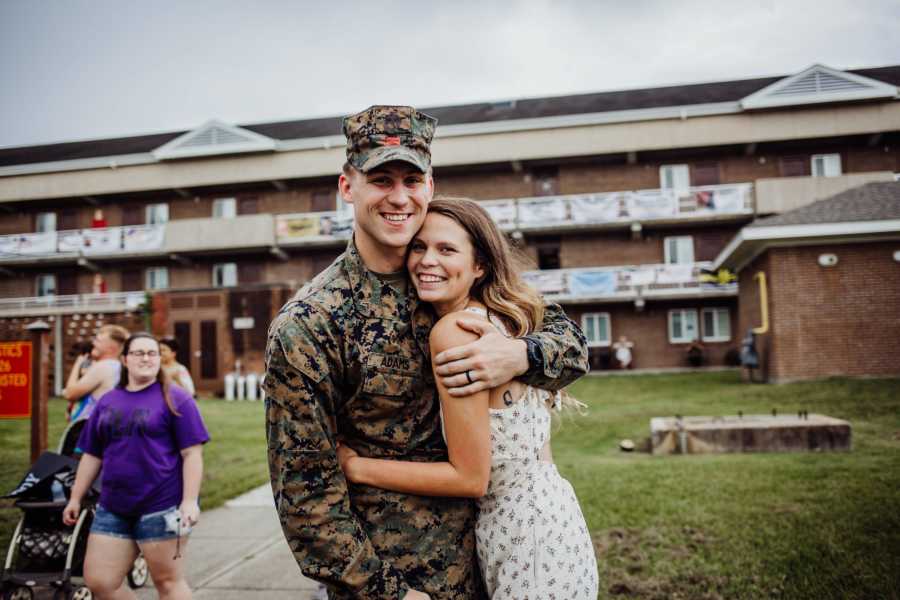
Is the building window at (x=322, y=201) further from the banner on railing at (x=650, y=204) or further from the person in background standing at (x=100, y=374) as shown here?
the person in background standing at (x=100, y=374)

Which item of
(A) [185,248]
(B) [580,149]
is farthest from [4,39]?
(A) [185,248]

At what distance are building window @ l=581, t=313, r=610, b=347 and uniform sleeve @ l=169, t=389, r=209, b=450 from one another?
2750 centimetres

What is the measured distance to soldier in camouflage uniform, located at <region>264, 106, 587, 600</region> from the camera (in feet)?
6.43

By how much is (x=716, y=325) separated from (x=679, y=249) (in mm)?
3905

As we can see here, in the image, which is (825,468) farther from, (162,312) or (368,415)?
(162,312)

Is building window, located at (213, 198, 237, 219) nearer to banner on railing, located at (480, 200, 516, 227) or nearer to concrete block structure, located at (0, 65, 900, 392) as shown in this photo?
concrete block structure, located at (0, 65, 900, 392)

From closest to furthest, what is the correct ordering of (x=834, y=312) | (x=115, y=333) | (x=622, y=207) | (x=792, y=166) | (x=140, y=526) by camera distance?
(x=140, y=526) < (x=115, y=333) < (x=834, y=312) < (x=622, y=207) < (x=792, y=166)

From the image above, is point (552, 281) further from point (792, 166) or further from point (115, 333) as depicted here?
point (115, 333)

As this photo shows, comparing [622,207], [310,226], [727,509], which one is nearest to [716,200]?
[622,207]

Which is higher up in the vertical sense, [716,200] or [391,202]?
[716,200]

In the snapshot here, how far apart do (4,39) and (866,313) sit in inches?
755

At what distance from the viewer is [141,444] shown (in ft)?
13.4

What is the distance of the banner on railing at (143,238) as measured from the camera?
108 feet

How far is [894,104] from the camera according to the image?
27.9 metres
